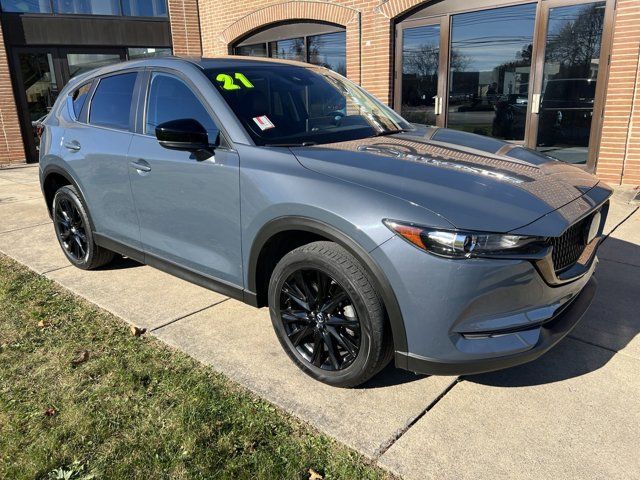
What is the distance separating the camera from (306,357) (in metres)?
2.99

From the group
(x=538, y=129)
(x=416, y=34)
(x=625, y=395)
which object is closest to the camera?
(x=625, y=395)

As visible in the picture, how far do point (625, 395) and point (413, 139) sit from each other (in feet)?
6.45

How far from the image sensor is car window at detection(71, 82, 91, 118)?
4.56m

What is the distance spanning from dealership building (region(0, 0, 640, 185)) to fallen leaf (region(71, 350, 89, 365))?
7304 millimetres

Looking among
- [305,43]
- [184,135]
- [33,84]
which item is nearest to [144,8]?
[33,84]

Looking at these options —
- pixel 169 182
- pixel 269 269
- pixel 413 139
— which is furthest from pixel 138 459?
pixel 413 139

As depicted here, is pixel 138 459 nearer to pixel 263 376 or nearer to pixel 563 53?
pixel 263 376

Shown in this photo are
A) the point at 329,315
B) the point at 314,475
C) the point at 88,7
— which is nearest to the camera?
the point at 314,475

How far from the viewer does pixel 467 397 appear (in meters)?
2.79

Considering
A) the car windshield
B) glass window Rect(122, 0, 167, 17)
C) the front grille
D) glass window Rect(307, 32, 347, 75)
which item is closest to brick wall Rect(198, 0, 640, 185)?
glass window Rect(307, 32, 347, 75)

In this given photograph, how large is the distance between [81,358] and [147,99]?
6.20ft

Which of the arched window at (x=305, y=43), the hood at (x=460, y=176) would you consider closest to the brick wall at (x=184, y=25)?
the arched window at (x=305, y=43)

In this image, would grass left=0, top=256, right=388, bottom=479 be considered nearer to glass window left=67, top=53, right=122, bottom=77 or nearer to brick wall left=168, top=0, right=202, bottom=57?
glass window left=67, top=53, right=122, bottom=77

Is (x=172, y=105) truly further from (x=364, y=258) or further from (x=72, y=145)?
(x=364, y=258)
